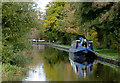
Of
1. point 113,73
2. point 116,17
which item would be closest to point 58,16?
point 116,17

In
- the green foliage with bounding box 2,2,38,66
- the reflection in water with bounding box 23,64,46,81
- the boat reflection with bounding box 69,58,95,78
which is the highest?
the green foliage with bounding box 2,2,38,66

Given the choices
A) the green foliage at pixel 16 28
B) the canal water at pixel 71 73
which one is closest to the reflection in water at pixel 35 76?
the canal water at pixel 71 73

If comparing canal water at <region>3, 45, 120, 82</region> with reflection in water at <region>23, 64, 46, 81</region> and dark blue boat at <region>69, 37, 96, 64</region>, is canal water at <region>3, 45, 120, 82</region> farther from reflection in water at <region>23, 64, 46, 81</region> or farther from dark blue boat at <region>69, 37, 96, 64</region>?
dark blue boat at <region>69, 37, 96, 64</region>

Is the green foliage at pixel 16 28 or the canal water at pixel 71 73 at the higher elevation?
the green foliage at pixel 16 28

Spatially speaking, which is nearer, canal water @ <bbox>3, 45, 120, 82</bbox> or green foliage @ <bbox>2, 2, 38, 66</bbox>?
canal water @ <bbox>3, 45, 120, 82</bbox>

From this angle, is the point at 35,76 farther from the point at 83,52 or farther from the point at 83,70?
the point at 83,52

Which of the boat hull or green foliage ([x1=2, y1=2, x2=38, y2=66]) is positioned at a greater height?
green foliage ([x1=2, y1=2, x2=38, y2=66])

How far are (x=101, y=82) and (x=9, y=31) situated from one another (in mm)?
6789

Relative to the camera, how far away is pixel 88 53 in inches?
Result: 851

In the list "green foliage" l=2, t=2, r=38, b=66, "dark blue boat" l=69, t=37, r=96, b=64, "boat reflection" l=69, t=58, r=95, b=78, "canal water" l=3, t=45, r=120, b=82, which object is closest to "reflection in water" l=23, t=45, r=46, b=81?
"canal water" l=3, t=45, r=120, b=82

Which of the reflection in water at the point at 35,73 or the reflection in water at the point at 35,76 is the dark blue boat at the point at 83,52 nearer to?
the reflection in water at the point at 35,73

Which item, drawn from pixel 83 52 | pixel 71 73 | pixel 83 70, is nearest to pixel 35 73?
pixel 71 73

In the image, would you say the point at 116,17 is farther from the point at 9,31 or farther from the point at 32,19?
the point at 9,31

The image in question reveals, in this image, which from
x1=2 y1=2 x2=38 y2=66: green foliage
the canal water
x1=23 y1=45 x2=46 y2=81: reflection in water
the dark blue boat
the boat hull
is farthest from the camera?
the boat hull
